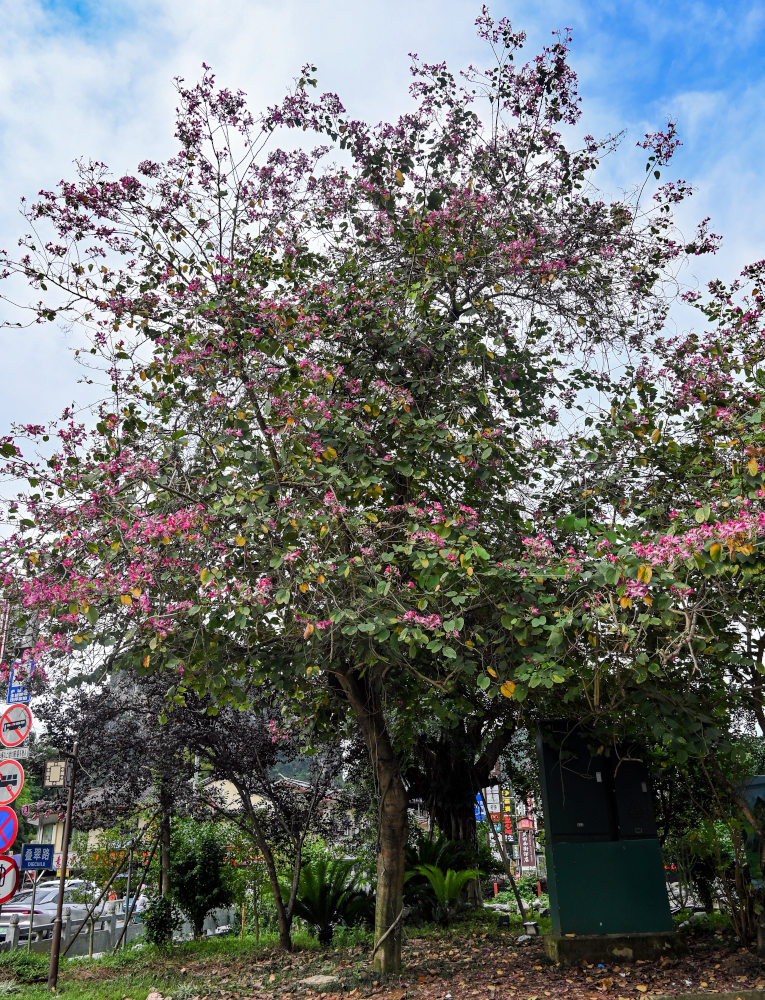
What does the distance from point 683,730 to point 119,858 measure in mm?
9124

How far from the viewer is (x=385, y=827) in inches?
276

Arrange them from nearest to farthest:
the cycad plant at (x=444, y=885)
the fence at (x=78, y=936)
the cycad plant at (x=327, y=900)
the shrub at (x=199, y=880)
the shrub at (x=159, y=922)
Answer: the cycad plant at (x=327, y=900)
the cycad plant at (x=444, y=885)
the shrub at (x=159, y=922)
the shrub at (x=199, y=880)
the fence at (x=78, y=936)

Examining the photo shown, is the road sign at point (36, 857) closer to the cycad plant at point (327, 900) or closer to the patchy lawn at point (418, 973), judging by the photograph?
the patchy lawn at point (418, 973)

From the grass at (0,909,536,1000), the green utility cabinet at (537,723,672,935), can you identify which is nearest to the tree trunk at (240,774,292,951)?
the grass at (0,909,536,1000)

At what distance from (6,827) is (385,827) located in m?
3.50

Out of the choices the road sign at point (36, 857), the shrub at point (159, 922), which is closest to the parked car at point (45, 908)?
the shrub at point (159, 922)

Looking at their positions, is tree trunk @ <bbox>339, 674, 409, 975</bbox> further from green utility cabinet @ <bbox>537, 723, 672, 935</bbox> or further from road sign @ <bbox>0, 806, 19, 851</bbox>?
road sign @ <bbox>0, 806, 19, 851</bbox>

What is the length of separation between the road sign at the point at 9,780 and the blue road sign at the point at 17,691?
55cm

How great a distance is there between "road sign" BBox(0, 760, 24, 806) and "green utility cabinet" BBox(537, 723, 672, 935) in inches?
196

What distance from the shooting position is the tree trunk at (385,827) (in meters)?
6.66

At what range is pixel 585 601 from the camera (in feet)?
17.6

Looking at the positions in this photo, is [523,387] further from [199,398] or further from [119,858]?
[119,858]

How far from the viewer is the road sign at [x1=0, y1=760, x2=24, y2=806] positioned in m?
7.07

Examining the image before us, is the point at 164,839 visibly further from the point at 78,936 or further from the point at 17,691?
the point at 17,691
